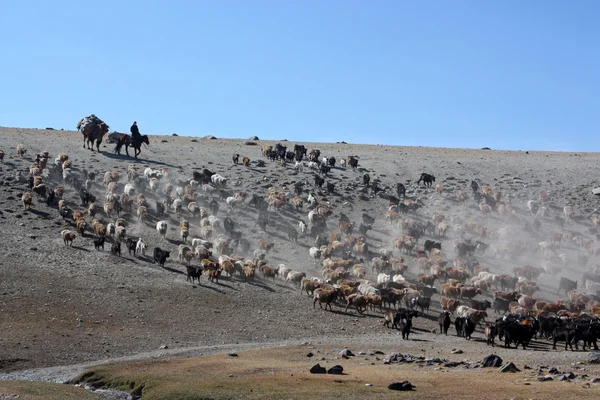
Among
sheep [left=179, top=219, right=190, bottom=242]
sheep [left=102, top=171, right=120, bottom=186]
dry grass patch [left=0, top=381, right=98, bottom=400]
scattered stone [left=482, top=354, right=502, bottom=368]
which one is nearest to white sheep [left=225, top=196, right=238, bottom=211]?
sheep [left=179, top=219, right=190, bottom=242]

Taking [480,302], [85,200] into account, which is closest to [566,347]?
[480,302]

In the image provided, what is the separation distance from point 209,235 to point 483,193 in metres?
23.8

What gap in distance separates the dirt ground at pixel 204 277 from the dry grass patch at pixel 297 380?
231 cm

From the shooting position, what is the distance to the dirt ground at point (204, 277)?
29.0 m

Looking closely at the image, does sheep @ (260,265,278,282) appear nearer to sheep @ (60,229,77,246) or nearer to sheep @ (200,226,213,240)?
sheep @ (200,226,213,240)

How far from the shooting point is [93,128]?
6253 centimetres

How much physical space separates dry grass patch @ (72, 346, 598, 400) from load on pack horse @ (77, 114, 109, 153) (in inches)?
1538

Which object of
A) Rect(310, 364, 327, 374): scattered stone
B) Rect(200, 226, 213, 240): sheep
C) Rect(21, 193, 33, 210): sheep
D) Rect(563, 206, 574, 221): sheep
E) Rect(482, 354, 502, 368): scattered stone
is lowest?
Rect(310, 364, 327, 374): scattered stone

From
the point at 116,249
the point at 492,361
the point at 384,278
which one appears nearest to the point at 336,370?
the point at 492,361

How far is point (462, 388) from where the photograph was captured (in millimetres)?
20453

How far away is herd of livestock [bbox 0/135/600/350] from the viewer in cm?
3547

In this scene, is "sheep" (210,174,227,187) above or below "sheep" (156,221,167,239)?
above

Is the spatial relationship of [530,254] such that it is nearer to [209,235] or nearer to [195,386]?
[209,235]

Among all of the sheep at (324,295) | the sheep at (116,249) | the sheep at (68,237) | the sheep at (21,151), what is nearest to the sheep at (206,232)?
the sheep at (116,249)
